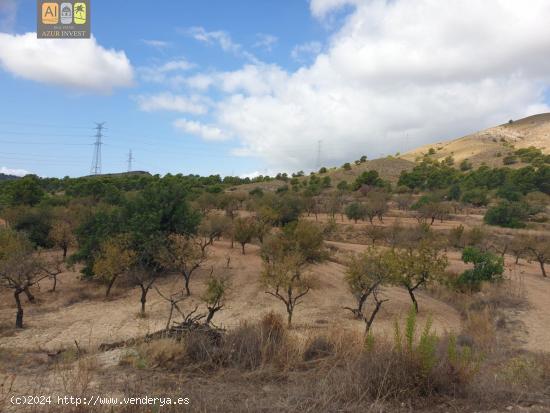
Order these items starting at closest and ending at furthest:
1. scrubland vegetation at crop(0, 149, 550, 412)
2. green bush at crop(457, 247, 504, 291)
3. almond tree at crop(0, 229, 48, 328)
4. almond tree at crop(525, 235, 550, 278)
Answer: scrubland vegetation at crop(0, 149, 550, 412) → almond tree at crop(0, 229, 48, 328) → green bush at crop(457, 247, 504, 291) → almond tree at crop(525, 235, 550, 278)

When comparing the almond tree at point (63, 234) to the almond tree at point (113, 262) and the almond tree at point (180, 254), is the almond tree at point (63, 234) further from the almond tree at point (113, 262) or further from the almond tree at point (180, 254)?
the almond tree at point (180, 254)

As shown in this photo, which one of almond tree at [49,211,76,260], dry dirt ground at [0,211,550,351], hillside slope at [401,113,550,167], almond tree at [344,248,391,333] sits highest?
hillside slope at [401,113,550,167]

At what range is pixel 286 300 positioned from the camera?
984 inches

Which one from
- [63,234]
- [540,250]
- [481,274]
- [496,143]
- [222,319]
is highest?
[496,143]

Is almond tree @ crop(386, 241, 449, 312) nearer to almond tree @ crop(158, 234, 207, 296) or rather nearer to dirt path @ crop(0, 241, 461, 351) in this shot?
dirt path @ crop(0, 241, 461, 351)

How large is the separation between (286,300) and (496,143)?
128 m

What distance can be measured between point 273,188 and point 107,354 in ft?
296

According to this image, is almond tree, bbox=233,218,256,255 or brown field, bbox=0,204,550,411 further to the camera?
almond tree, bbox=233,218,256,255

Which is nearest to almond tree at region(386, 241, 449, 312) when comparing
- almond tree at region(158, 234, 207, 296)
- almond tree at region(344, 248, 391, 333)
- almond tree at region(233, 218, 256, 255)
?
almond tree at region(344, 248, 391, 333)

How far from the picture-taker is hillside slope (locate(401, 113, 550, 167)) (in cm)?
11294

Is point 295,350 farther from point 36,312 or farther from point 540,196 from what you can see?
point 540,196

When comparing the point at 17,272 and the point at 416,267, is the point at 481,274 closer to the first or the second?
the point at 416,267

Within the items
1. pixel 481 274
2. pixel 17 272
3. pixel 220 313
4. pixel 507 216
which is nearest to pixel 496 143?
pixel 507 216

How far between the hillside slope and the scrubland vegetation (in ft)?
135
